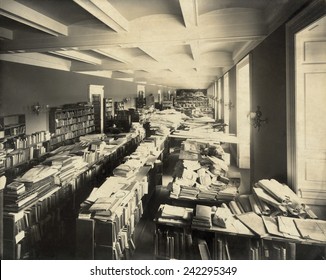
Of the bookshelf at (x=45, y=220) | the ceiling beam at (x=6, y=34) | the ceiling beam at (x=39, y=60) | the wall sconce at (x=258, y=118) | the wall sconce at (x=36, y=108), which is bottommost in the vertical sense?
the bookshelf at (x=45, y=220)

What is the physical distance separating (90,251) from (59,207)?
1.53m

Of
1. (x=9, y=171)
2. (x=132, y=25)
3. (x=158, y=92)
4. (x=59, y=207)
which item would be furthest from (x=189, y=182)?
(x=158, y=92)

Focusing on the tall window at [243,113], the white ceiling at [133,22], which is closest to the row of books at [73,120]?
the white ceiling at [133,22]

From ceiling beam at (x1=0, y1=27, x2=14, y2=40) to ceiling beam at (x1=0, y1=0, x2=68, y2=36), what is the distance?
0.80 meters

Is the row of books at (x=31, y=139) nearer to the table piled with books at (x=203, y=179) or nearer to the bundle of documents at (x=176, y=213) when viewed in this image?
the table piled with books at (x=203, y=179)

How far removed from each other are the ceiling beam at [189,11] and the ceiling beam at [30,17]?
5.89 ft

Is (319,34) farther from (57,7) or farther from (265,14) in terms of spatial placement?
(57,7)

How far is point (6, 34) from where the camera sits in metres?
4.04

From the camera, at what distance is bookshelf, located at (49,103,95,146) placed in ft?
22.4

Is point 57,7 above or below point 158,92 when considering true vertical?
below

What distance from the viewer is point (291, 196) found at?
2.84 meters

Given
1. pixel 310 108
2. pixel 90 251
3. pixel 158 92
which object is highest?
pixel 158 92

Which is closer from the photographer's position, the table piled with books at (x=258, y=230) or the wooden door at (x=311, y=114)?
the table piled with books at (x=258, y=230)

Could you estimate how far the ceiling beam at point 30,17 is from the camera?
2963 millimetres
